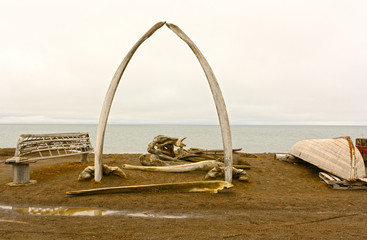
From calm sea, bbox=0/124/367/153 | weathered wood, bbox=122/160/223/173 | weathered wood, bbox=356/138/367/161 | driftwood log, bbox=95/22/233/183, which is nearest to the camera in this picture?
driftwood log, bbox=95/22/233/183

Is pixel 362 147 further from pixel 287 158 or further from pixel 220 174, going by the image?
pixel 220 174

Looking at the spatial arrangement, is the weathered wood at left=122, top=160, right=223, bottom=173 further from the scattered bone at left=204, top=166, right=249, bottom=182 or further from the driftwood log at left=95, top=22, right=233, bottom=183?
the driftwood log at left=95, top=22, right=233, bottom=183

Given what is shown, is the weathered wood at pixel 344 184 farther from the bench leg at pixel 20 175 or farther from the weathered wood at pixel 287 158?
the bench leg at pixel 20 175

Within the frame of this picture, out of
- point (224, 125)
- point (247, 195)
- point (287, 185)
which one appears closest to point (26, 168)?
point (224, 125)

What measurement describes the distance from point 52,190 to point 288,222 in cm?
633

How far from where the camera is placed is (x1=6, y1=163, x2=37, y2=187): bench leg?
294 inches

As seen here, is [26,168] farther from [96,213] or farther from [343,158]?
[343,158]

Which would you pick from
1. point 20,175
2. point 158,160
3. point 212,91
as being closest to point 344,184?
point 212,91

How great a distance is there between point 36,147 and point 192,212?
20.5 feet

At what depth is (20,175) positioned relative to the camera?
7.52 metres

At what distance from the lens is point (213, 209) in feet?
18.1

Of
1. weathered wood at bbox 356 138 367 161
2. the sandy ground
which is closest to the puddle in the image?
the sandy ground

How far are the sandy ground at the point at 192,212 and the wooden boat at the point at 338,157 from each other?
0.65m

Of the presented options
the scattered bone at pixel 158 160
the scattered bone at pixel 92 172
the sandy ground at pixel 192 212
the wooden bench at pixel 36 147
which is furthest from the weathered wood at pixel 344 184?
the wooden bench at pixel 36 147
